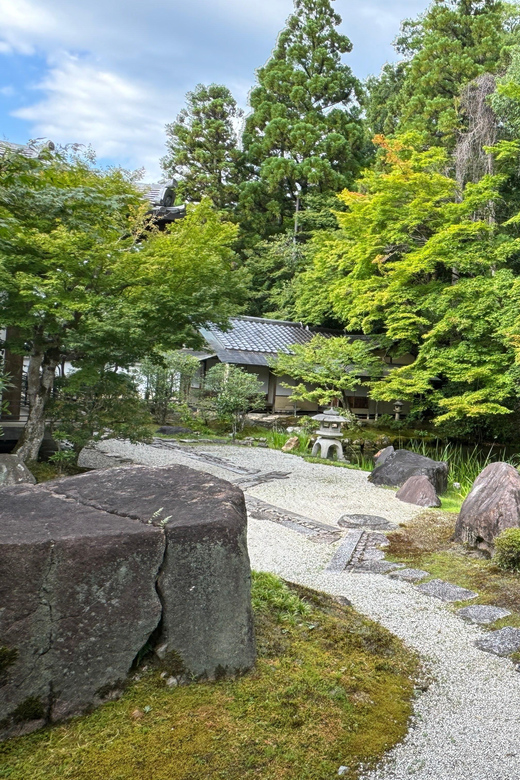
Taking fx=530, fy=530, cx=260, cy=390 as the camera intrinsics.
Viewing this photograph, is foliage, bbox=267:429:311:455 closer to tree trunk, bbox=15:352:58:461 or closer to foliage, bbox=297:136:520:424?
foliage, bbox=297:136:520:424

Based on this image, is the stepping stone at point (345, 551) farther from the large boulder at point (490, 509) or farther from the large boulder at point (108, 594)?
the large boulder at point (108, 594)

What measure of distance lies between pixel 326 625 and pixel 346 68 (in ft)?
91.3

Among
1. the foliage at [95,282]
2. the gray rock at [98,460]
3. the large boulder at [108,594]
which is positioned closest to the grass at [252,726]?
the large boulder at [108,594]

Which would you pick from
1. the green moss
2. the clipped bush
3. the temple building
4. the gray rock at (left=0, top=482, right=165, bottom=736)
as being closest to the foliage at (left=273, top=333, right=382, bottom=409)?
the temple building

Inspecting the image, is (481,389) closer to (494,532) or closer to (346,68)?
(494,532)

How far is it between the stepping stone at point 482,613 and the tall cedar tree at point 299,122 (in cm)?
2167

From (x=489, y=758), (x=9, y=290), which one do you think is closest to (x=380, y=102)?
(x=9, y=290)

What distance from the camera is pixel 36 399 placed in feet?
27.4

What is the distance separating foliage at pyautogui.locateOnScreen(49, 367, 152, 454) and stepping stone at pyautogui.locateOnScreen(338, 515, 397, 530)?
11.8ft

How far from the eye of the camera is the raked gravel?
248cm

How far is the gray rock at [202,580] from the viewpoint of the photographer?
2545 millimetres

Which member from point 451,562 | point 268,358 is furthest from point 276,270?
point 451,562

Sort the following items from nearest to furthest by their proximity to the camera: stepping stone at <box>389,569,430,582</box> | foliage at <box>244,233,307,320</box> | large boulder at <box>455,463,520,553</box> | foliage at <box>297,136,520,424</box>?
stepping stone at <box>389,569,430,582</box> < large boulder at <box>455,463,520,553</box> < foliage at <box>297,136,520,424</box> < foliage at <box>244,233,307,320</box>

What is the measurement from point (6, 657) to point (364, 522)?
608 centimetres
